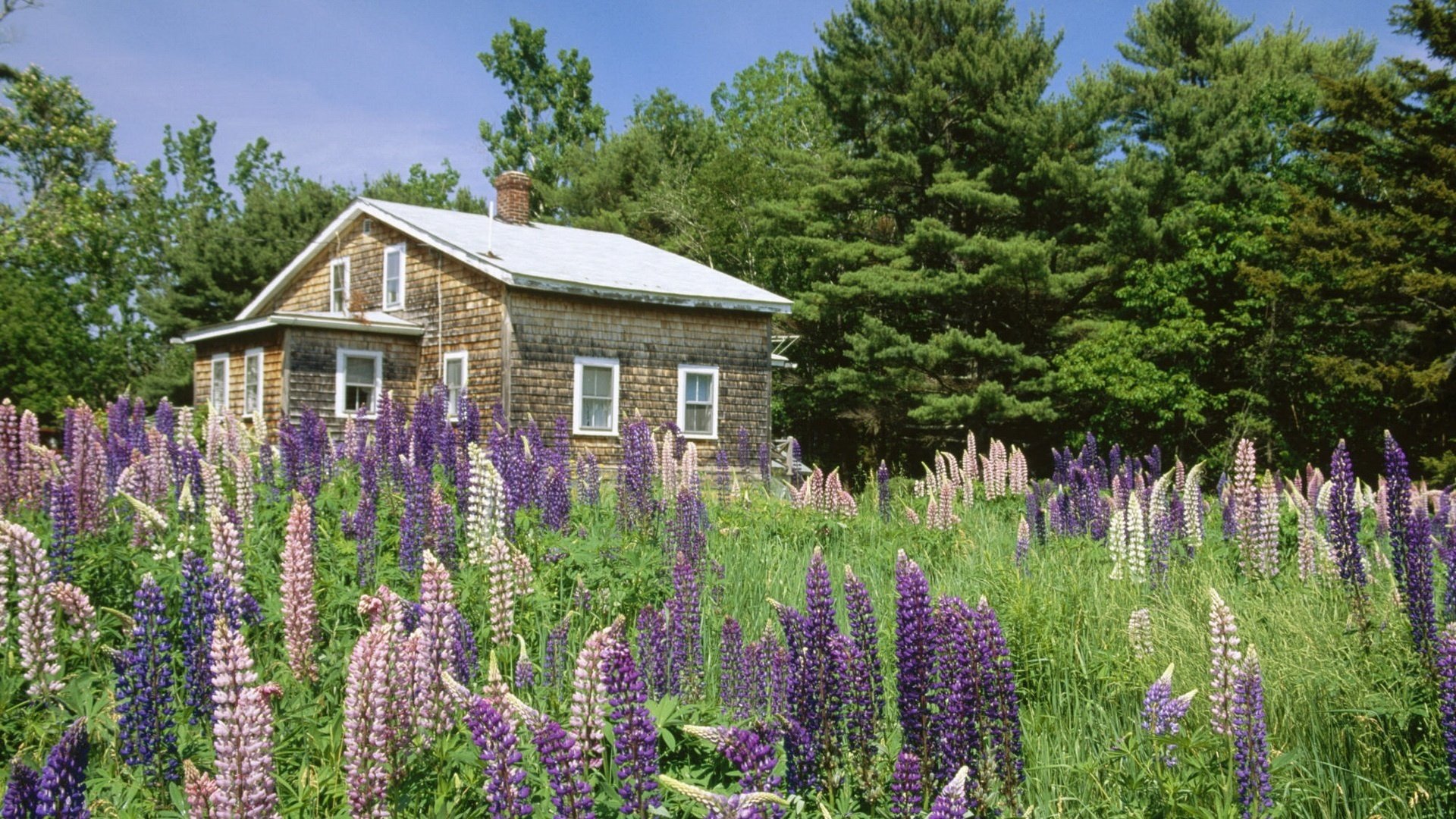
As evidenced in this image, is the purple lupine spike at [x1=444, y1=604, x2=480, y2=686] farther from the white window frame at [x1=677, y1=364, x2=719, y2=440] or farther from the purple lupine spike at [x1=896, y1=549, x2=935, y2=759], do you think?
the white window frame at [x1=677, y1=364, x2=719, y2=440]

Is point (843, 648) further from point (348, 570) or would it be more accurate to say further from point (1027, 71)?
point (1027, 71)

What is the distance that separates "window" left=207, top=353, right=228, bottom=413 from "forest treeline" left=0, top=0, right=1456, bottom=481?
4.51 meters

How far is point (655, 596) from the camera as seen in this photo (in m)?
6.16

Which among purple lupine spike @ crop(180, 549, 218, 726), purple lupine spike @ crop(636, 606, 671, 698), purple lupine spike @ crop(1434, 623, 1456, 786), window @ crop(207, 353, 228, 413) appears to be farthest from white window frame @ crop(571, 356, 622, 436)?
purple lupine spike @ crop(1434, 623, 1456, 786)

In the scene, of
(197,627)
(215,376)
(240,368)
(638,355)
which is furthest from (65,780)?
(215,376)

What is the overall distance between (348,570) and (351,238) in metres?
22.0

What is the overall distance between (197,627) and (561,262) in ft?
64.8

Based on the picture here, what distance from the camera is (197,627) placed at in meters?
3.48

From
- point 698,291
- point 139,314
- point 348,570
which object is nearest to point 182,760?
point 348,570

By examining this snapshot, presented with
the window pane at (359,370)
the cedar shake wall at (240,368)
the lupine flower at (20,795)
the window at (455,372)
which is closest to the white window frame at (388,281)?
the window pane at (359,370)

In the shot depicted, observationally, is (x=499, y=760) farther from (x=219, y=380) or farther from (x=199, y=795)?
(x=219, y=380)

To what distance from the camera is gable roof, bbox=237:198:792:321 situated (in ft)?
69.2

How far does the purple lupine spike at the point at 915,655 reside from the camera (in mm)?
2740

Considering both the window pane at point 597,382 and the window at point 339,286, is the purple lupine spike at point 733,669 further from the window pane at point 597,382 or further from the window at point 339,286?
the window at point 339,286
